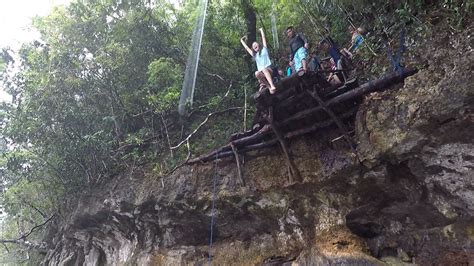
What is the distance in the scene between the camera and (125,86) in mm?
9930

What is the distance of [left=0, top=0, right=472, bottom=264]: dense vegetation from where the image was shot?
8.92 metres

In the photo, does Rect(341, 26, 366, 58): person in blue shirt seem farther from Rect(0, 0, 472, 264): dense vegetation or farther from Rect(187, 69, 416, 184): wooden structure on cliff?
Rect(0, 0, 472, 264): dense vegetation

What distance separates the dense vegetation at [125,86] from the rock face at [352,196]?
1172 millimetres

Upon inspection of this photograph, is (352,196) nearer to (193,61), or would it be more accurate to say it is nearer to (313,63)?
(313,63)

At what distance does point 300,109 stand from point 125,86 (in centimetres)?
577

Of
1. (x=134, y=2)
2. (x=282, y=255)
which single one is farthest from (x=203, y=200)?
(x=134, y=2)

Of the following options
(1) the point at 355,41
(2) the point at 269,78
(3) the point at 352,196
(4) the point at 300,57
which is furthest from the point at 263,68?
(3) the point at 352,196

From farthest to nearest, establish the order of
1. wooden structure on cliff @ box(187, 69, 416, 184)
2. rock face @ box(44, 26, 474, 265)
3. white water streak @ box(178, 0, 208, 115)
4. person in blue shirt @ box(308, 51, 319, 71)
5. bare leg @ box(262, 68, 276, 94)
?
1. white water streak @ box(178, 0, 208, 115)
2. person in blue shirt @ box(308, 51, 319, 71)
3. bare leg @ box(262, 68, 276, 94)
4. wooden structure on cliff @ box(187, 69, 416, 184)
5. rock face @ box(44, 26, 474, 265)

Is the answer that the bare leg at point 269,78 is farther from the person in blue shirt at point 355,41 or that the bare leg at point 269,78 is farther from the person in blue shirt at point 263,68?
the person in blue shirt at point 355,41

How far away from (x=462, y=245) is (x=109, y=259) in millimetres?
8948

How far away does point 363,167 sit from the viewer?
5328 mm

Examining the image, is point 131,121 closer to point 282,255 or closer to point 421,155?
point 282,255

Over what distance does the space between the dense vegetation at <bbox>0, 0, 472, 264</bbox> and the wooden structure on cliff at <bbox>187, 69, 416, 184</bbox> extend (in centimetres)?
166

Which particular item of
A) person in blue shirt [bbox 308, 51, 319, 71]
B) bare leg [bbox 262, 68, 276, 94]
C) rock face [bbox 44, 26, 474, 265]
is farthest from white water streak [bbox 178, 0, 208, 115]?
person in blue shirt [bbox 308, 51, 319, 71]
